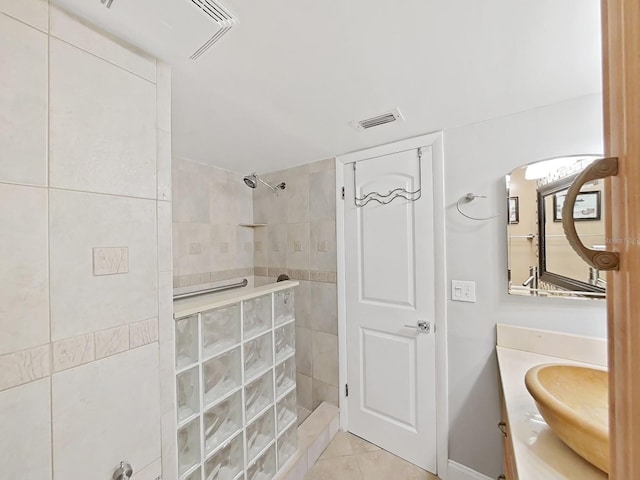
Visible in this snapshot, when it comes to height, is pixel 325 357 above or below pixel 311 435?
above

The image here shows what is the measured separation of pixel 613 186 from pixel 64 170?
119cm

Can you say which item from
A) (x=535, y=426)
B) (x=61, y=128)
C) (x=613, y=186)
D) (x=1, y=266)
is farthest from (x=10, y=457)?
(x=535, y=426)

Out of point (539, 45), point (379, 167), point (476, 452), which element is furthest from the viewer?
point (379, 167)

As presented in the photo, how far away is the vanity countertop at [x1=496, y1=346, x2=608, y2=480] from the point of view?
635 mm

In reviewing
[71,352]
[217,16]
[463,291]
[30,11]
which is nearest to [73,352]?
[71,352]

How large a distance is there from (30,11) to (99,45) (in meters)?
0.14

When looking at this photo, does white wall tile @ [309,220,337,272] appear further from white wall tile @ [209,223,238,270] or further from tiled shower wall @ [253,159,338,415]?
white wall tile @ [209,223,238,270]

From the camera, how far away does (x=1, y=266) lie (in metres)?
0.61

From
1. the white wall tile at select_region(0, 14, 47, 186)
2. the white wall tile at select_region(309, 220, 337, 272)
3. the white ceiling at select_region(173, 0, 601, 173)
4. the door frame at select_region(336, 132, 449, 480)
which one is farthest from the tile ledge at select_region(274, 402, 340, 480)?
the white ceiling at select_region(173, 0, 601, 173)

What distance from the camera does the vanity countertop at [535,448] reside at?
63 centimetres

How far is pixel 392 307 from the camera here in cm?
171

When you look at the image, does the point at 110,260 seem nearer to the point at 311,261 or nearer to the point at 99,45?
the point at 99,45

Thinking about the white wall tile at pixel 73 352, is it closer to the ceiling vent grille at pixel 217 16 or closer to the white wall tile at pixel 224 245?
the ceiling vent grille at pixel 217 16

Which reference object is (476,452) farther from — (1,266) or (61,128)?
(61,128)
